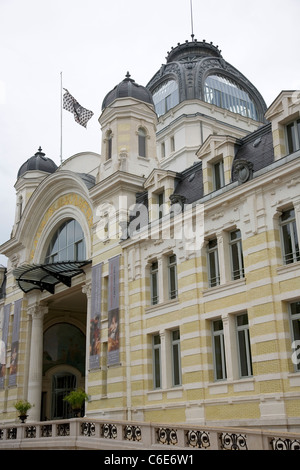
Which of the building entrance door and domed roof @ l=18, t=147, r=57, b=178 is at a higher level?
domed roof @ l=18, t=147, r=57, b=178

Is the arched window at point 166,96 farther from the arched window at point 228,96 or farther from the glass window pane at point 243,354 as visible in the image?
the glass window pane at point 243,354

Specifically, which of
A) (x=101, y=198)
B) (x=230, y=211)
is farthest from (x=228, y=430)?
(x=101, y=198)

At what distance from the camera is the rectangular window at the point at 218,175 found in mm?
24516

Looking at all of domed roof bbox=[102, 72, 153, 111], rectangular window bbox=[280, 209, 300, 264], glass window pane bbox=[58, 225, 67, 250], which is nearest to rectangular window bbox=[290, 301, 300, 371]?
rectangular window bbox=[280, 209, 300, 264]

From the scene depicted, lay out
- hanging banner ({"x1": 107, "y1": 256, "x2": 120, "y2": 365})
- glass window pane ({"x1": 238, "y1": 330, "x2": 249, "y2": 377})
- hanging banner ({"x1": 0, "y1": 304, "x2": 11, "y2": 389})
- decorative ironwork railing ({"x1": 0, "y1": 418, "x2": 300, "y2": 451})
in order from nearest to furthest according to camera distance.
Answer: decorative ironwork railing ({"x1": 0, "y1": 418, "x2": 300, "y2": 451})
glass window pane ({"x1": 238, "y1": 330, "x2": 249, "y2": 377})
hanging banner ({"x1": 107, "y1": 256, "x2": 120, "y2": 365})
hanging banner ({"x1": 0, "y1": 304, "x2": 11, "y2": 389})

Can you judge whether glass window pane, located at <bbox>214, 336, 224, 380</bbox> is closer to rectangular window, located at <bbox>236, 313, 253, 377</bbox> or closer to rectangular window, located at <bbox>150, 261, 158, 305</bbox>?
rectangular window, located at <bbox>236, 313, 253, 377</bbox>

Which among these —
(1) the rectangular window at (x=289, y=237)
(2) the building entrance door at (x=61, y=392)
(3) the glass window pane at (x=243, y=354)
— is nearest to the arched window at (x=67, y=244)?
(2) the building entrance door at (x=61, y=392)

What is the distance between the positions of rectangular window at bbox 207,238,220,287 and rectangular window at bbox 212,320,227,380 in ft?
5.61

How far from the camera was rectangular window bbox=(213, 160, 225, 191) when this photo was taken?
24516 millimetres

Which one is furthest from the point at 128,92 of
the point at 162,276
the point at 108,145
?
the point at 162,276

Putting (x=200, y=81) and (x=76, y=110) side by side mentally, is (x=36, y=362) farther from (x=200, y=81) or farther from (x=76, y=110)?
(x=200, y=81)

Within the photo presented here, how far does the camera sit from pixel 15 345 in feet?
117
